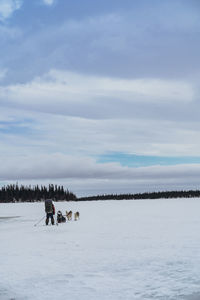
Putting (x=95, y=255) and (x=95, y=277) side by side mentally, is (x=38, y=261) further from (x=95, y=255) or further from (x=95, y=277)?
(x=95, y=277)

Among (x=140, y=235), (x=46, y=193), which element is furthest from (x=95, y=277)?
(x=46, y=193)

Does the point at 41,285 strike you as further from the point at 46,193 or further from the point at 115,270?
→ the point at 46,193

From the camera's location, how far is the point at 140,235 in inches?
632

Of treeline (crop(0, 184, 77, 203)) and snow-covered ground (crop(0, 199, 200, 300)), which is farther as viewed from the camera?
treeline (crop(0, 184, 77, 203))

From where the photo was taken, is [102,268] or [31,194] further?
[31,194]

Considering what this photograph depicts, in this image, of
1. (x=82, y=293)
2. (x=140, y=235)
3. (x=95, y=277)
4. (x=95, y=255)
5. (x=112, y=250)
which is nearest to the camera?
(x=82, y=293)

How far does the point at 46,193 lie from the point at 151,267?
135 metres

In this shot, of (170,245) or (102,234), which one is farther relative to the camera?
(102,234)

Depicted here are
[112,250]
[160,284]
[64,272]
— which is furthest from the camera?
[112,250]

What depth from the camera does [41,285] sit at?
7945 millimetres

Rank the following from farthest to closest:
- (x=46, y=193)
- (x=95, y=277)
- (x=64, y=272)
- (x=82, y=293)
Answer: (x=46, y=193) < (x=64, y=272) < (x=95, y=277) < (x=82, y=293)

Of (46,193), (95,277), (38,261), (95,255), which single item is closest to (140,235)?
(95,255)

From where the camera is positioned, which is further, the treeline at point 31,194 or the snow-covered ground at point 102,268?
the treeline at point 31,194

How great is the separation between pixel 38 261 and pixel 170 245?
4.94m
